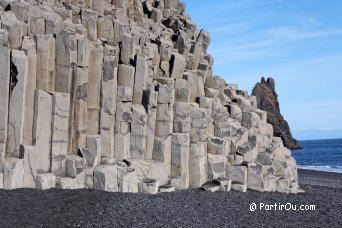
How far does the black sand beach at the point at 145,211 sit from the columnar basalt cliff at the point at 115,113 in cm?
117

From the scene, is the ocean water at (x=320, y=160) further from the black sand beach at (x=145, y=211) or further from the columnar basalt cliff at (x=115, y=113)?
the black sand beach at (x=145, y=211)

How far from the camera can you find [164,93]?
19375mm

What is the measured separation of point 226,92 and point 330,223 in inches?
468

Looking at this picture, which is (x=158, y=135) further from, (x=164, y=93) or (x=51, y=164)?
(x=51, y=164)

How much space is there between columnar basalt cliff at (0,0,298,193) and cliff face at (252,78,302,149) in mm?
75835

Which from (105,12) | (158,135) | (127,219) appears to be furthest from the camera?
(105,12)

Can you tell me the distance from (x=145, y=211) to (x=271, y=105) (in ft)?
298

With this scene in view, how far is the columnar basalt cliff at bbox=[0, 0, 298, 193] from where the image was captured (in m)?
15.1

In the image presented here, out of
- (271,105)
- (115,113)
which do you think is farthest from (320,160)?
(115,113)

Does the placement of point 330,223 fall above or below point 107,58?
below

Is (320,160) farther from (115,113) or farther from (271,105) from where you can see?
(115,113)

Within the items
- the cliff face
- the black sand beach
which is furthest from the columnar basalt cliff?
the cliff face

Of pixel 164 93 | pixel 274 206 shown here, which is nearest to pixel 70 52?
pixel 164 93

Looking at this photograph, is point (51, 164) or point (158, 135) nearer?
point (51, 164)
